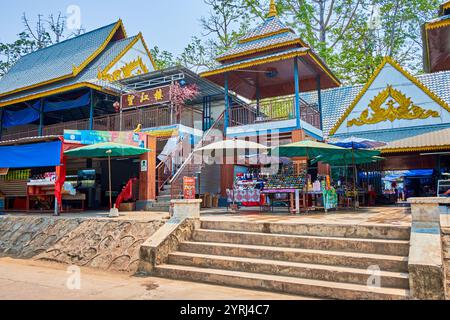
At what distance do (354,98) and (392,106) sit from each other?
2.19 m

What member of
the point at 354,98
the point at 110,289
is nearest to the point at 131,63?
the point at 354,98

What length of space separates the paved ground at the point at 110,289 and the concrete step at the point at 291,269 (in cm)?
43

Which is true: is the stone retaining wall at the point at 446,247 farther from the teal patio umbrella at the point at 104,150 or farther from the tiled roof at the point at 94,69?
the tiled roof at the point at 94,69

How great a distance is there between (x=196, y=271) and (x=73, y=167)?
12305 mm

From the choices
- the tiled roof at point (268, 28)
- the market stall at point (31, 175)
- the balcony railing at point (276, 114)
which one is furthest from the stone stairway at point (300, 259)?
the tiled roof at point (268, 28)

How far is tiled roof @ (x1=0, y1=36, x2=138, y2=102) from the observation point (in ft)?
50.8

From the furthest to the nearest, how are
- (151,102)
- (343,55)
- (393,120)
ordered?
1. (343,55)
2. (151,102)
3. (393,120)

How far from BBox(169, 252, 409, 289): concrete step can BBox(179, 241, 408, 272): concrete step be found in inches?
4.7

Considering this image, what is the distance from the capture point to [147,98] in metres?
14.1

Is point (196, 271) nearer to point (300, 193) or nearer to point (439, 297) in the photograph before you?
point (439, 297)

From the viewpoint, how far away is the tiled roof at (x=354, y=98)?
1257 centimetres
